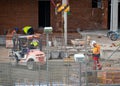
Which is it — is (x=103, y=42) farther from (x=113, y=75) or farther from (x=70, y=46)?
(x=113, y=75)

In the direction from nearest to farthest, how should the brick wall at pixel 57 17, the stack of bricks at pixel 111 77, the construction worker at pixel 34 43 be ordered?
the stack of bricks at pixel 111 77, the construction worker at pixel 34 43, the brick wall at pixel 57 17

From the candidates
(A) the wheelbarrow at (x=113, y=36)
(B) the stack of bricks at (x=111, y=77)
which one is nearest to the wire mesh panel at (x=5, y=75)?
(B) the stack of bricks at (x=111, y=77)

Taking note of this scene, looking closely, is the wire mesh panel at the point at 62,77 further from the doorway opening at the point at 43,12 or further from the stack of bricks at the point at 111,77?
the doorway opening at the point at 43,12

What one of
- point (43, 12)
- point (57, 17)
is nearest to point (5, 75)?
point (57, 17)

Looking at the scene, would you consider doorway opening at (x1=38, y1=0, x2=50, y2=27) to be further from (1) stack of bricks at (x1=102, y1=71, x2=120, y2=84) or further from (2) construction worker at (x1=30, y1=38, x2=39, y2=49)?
(1) stack of bricks at (x1=102, y1=71, x2=120, y2=84)

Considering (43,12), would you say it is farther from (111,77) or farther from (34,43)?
(111,77)

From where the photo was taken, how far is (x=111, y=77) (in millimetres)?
14359

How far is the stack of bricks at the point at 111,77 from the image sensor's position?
14216mm

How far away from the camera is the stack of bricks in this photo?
14.2 metres

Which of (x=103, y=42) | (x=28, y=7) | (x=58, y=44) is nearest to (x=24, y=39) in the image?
(x=58, y=44)

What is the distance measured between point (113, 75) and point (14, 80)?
10.2 ft

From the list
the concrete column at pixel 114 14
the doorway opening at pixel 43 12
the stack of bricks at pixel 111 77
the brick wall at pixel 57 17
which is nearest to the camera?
the stack of bricks at pixel 111 77

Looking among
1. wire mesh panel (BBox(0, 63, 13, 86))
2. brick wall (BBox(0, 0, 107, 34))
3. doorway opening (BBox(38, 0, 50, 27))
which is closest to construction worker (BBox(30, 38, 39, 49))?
brick wall (BBox(0, 0, 107, 34))

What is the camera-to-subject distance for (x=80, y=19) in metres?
34.2
